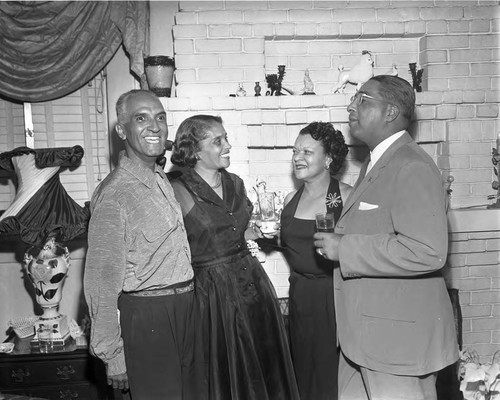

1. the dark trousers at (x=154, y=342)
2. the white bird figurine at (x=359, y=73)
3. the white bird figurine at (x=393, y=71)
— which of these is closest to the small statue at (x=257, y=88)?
the white bird figurine at (x=359, y=73)

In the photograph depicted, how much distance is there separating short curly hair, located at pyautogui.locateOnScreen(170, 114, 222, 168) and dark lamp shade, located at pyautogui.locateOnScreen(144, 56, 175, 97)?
71 centimetres

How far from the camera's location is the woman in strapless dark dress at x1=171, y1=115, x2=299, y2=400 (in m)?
2.64

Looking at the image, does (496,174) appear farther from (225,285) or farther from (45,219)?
(45,219)

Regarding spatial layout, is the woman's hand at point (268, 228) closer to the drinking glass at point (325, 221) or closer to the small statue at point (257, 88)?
the drinking glass at point (325, 221)

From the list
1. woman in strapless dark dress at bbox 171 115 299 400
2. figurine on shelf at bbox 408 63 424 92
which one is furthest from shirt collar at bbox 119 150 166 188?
figurine on shelf at bbox 408 63 424 92

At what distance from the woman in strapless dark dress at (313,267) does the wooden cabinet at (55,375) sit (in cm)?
122

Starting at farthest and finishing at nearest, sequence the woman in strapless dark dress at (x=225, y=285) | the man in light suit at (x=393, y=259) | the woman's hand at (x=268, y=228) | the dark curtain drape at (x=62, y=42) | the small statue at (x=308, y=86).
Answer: the small statue at (x=308, y=86) < the dark curtain drape at (x=62, y=42) < the woman's hand at (x=268, y=228) < the woman in strapless dark dress at (x=225, y=285) < the man in light suit at (x=393, y=259)

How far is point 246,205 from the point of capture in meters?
2.95

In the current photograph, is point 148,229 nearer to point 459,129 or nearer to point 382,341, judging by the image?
point 382,341

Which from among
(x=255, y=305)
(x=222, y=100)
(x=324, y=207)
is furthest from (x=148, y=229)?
(x=222, y=100)

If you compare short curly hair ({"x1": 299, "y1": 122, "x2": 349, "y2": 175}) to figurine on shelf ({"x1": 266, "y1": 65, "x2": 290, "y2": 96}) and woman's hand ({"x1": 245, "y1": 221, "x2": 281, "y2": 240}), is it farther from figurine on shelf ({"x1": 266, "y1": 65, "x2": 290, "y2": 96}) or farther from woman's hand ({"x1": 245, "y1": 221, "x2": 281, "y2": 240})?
figurine on shelf ({"x1": 266, "y1": 65, "x2": 290, "y2": 96})

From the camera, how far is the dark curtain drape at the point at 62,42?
3.53m

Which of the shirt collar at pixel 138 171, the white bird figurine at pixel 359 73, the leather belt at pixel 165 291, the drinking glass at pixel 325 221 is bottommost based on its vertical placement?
the leather belt at pixel 165 291

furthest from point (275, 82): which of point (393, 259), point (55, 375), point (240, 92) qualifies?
point (55, 375)
